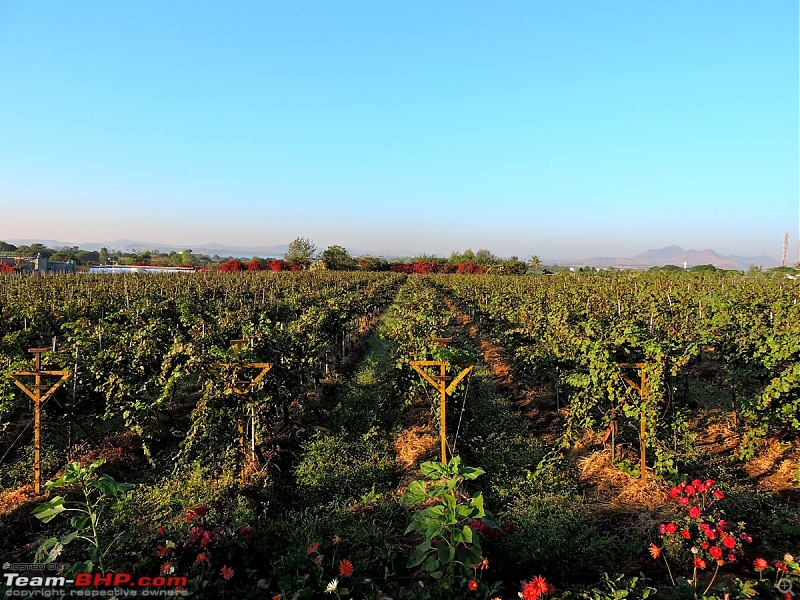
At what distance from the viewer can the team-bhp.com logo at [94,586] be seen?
3127 mm

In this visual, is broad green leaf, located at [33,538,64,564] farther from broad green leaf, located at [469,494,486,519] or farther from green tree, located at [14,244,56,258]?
green tree, located at [14,244,56,258]

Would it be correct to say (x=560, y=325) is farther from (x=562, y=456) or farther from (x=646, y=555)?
(x=646, y=555)

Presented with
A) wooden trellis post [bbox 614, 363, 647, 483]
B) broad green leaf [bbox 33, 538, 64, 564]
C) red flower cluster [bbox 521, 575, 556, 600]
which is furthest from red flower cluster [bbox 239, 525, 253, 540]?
wooden trellis post [bbox 614, 363, 647, 483]

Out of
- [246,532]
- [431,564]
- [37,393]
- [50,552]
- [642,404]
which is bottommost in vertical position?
[246,532]

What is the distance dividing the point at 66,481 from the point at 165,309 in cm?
1157

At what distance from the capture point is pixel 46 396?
539cm

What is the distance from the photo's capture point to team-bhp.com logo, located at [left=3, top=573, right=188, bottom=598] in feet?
10.3

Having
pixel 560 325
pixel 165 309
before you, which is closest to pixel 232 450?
pixel 560 325

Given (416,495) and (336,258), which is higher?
(336,258)

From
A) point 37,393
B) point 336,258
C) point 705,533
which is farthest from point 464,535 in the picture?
point 336,258

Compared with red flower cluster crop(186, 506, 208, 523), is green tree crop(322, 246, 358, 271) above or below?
above

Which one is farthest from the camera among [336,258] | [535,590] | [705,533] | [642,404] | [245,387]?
[336,258]

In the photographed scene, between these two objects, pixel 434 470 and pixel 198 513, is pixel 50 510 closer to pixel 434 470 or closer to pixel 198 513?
pixel 198 513

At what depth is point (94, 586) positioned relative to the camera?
3.13 meters
